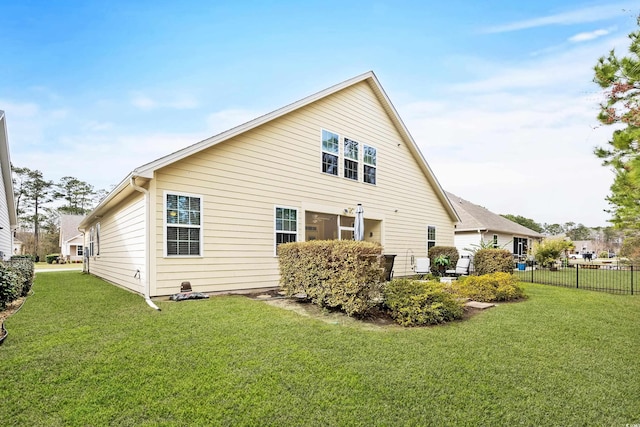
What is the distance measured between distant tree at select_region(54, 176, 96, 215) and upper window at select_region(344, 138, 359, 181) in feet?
149

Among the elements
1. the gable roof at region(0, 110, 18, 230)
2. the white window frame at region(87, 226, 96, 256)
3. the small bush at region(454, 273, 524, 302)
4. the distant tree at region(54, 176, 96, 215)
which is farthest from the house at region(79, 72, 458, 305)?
the distant tree at region(54, 176, 96, 215)

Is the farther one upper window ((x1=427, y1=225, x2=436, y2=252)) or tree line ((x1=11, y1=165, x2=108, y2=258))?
tree line ((x1=11, y1=165, x2=108, y2=258))

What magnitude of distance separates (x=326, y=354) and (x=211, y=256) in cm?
532

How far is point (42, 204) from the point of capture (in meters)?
40.9

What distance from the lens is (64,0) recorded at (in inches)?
384

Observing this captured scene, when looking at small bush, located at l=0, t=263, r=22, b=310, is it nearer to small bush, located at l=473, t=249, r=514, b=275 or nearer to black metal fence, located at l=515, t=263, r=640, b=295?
small bush, located at l=473, t=249, r=514, b=275

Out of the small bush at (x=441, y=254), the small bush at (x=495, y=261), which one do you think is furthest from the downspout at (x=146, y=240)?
the small bush at (x=441, y=254)

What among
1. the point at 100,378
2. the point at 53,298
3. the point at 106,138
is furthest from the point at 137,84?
the point at 100,378

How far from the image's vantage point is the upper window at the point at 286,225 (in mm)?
10070

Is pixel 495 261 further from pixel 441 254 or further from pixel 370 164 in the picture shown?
pixel 370 164

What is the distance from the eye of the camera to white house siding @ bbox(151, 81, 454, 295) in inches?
324

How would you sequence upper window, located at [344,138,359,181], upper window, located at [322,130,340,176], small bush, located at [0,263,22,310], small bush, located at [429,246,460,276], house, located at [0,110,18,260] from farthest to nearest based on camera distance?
small bush, located at [429,246,460,276] → upper window, located at [344,138,359,181] → house, located at [0,110,18,260] → upper window, located at [322,130,340,176] → small bush, located at [0,263,22,310]

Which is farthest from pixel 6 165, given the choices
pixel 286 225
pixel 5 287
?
pixel 286 225

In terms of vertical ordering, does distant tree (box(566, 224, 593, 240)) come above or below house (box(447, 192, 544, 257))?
below
